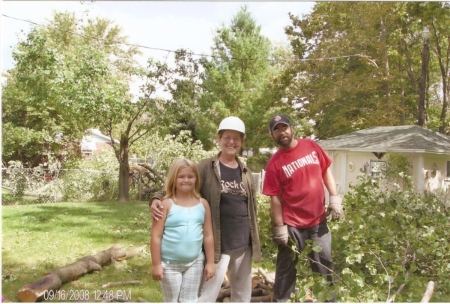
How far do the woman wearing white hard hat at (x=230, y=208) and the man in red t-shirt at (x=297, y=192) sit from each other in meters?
0.31

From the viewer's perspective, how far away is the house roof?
9.54 meters

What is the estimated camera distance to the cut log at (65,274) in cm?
371

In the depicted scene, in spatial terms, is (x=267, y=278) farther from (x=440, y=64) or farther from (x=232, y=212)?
(x=440, y=64)

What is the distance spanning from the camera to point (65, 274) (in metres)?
4.21

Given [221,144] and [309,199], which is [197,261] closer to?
[221,144]

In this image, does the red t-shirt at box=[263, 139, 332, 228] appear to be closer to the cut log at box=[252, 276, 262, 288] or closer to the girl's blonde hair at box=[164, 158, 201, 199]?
the girl's blonde hair at box=[164, 158, 201, 199]

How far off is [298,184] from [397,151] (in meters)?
7.68

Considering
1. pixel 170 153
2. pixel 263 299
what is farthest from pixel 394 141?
pixel 263 299

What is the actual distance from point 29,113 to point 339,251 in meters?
16.4

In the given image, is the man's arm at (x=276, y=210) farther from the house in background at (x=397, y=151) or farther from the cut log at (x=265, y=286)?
the house in background at (x=397, y=151)

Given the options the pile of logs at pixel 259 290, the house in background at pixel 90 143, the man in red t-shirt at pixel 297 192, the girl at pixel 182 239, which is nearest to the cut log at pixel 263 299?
the pile of logs at pixel 259 290

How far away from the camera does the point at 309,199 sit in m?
3.00

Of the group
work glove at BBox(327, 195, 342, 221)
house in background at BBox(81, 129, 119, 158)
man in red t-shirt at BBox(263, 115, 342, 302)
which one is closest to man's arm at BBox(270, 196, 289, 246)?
man in red t-shirt at BBox(263, 115, 342, 302)

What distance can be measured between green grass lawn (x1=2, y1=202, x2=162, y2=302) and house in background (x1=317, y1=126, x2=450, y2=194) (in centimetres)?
474
